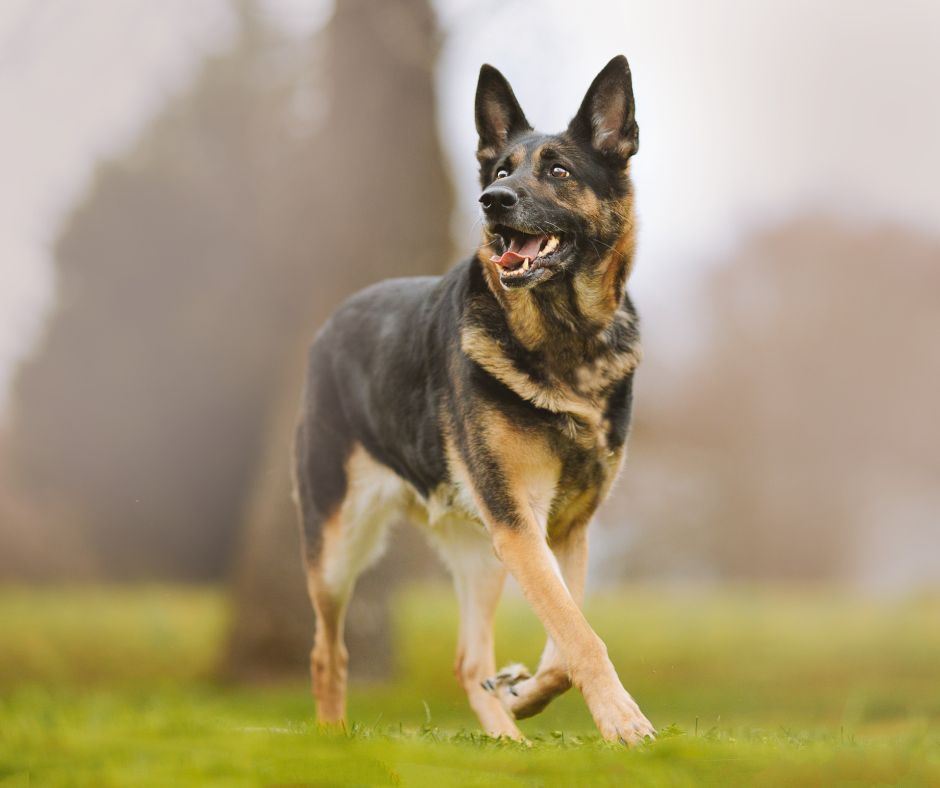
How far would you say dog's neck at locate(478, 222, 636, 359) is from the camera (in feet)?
15.1

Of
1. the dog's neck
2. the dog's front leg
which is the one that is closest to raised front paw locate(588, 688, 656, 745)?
the dog's front leg

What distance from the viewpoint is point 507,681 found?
4703mm

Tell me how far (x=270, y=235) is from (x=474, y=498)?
10156 mm

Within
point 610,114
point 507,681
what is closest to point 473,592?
point 507,681

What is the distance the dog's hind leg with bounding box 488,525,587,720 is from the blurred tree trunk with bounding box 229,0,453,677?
4.93 metres

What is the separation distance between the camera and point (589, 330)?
4648 mm

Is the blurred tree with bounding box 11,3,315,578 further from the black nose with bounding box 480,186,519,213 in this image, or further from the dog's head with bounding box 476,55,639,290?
the black nose with bounding box 480,186,519,213

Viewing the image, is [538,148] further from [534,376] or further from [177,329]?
[177,329]

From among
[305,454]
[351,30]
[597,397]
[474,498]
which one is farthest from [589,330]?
[351,30]

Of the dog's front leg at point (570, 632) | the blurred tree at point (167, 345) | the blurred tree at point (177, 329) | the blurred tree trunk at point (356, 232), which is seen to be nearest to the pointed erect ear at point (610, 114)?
the dog's front leg at point (570, 632)

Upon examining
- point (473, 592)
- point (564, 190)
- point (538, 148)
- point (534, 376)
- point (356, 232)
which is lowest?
point (473, 592)

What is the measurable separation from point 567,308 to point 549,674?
1.41 meters

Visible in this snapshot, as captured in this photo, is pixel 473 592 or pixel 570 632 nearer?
pixel 570 632

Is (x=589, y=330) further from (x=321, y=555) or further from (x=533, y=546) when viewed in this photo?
(x=321, y=555)
